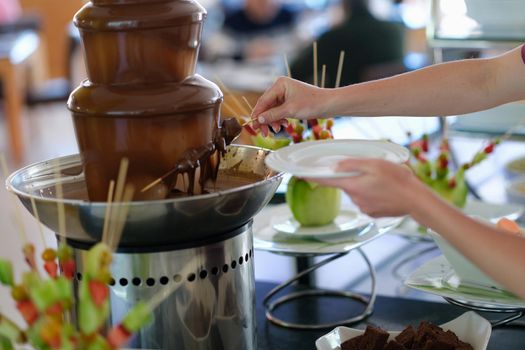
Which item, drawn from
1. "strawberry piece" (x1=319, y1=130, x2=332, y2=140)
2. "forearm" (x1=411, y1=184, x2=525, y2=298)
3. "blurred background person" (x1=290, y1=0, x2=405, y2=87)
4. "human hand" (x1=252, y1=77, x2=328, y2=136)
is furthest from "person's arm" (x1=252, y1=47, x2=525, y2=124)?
"blurred background person" (x1=290, y1=0, x2=405, y2=87)

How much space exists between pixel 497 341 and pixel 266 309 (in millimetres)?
413

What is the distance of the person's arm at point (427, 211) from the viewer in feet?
3.25

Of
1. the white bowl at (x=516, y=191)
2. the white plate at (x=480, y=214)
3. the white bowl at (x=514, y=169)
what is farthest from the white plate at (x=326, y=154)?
the white bowl at (x=514, y=169)

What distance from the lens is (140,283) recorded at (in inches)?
47.3

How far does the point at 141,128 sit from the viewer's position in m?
1.16

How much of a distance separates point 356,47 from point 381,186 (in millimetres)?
3458

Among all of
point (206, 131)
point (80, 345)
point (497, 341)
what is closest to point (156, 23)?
point (206, 131)

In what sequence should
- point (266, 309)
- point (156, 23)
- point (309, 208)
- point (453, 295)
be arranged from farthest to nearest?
point (309, 208) → point (266, 309) → point (453, 295) → point (156, 23)

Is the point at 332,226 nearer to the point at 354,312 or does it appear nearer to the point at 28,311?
the point at 354,312

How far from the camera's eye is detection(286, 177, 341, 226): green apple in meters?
1.73

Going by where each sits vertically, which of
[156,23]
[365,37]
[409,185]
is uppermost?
[156,23]

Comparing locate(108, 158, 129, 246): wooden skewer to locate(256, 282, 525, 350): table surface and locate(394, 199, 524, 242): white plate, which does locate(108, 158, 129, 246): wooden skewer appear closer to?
locate(256, 282, 525, 350): table surface

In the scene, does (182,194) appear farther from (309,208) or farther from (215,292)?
(309,208)

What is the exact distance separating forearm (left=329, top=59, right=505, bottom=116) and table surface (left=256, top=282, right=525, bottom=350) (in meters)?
0.35
